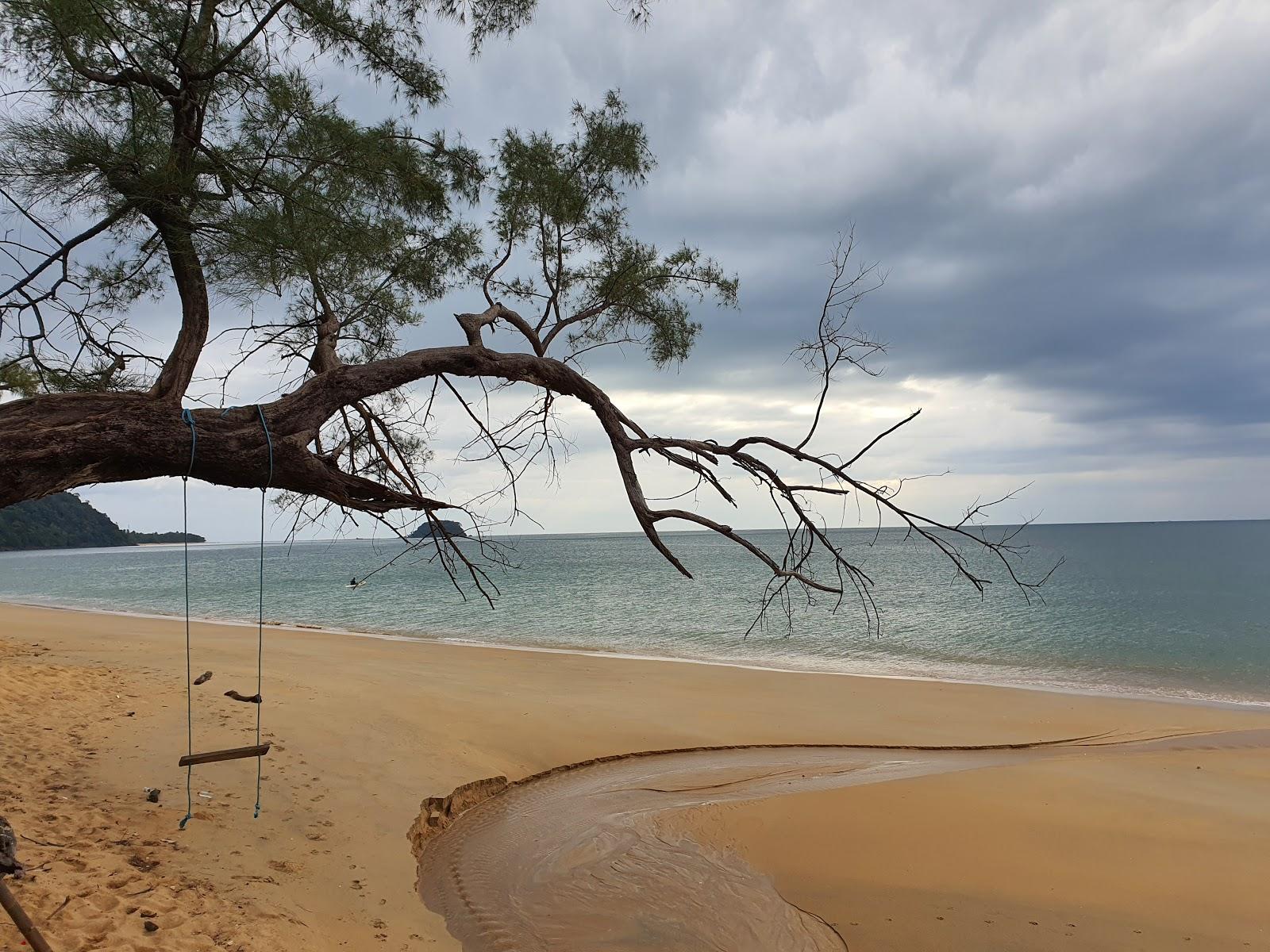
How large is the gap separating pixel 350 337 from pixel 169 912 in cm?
374

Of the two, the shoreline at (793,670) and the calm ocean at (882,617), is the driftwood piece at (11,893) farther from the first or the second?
the shoreline at (793,670)

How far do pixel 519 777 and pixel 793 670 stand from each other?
30.2 ft

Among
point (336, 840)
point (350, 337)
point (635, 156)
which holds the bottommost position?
point (336, 840)

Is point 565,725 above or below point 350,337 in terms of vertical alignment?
below

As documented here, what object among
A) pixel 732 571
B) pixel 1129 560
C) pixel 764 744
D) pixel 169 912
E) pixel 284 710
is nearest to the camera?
pixel 169 912

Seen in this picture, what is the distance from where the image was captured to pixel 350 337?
568 cm

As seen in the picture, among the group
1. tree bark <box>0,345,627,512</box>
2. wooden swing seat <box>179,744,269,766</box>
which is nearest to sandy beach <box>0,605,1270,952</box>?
wooden swing seat <box>179,744,269,766</box>

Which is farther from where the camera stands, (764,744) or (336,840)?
(764,744)

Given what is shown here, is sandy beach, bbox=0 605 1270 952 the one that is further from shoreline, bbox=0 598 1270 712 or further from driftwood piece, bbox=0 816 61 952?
shoreline, bbox=0 598 1270 712

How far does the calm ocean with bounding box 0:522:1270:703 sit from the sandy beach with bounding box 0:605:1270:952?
215cm

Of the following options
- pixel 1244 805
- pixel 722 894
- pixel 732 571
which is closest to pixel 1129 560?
pixel 732 571

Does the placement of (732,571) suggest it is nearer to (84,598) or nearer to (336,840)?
(84,598)

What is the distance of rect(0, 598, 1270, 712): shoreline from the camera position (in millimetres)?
13102

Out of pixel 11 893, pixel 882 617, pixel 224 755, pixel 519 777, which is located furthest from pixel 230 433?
pixel 882 617
